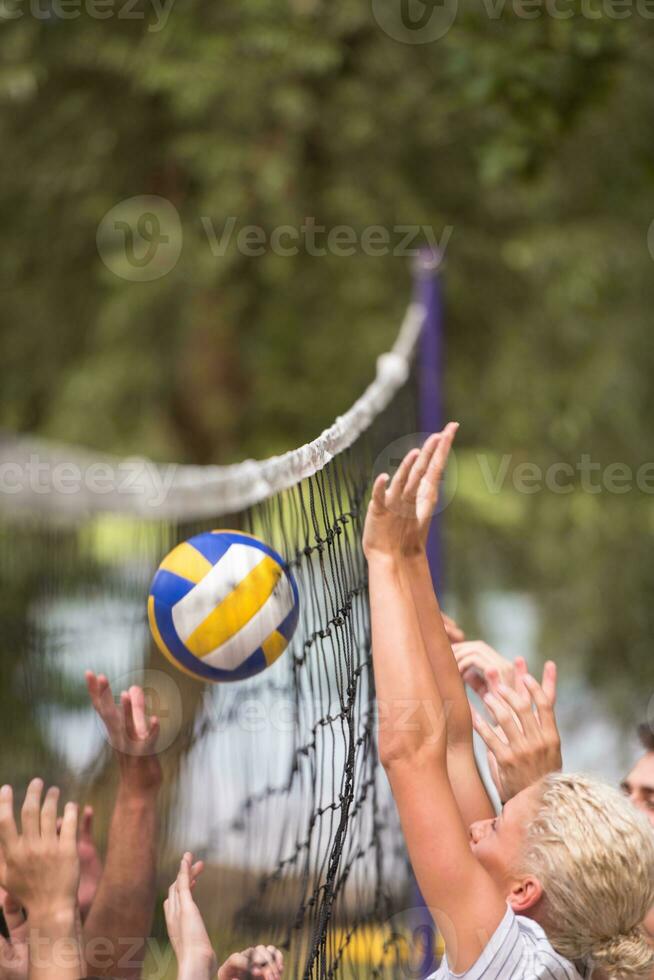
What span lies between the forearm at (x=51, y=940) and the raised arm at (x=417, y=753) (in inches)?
21.6

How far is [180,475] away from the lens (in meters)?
6.46

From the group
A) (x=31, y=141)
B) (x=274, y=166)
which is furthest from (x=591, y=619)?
(x=31, y=141)

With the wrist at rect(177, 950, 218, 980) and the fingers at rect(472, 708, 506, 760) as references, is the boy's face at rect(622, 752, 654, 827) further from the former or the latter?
the wrist at rect(177, 950, 218, 980)

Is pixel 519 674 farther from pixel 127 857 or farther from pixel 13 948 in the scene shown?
pixel 13 948

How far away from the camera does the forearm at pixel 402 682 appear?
1.91 meters

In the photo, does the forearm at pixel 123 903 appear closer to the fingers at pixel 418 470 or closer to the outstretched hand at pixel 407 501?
the outstretched hand at pixel 407 501

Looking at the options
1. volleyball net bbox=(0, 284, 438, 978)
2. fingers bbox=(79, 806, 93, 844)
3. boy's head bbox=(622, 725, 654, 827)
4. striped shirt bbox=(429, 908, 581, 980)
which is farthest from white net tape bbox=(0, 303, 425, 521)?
striped shirt bbox=(429, 908, 581, 980)

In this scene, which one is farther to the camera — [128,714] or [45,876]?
[128,714]

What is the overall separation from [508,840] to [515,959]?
0.74 feet

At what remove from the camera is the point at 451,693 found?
2207 millimetres

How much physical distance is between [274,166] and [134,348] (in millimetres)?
1664

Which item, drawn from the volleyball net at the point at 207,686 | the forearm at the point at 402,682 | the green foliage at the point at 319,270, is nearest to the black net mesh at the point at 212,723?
the volleyball net at the point at 207,686

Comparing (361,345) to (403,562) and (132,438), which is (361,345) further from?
(403,562)


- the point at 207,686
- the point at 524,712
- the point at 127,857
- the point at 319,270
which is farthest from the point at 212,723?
the point at 524,712
